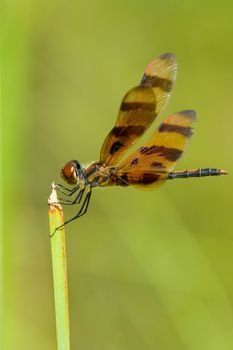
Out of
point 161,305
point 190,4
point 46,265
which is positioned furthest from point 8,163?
point 190,4

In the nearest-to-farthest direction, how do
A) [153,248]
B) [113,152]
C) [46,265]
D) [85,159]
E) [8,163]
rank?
[8,163], [113,152], [153,248], [46,265], [85,159]

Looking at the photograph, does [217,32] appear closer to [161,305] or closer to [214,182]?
[214,182]

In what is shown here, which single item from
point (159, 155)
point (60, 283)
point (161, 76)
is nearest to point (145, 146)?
point (159, 155)

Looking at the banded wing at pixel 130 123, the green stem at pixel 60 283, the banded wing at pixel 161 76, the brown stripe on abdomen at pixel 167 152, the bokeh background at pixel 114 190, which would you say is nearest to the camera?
the green stem at pixel 60 283

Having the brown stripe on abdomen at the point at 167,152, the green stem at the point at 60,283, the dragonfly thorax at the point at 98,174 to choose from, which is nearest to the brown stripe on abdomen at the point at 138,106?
the brown stripe on abdomen at the point at 167,152

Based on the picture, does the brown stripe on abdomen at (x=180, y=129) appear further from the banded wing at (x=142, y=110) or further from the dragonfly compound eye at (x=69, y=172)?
the dragonfly compound eye at (x=69, y=172)

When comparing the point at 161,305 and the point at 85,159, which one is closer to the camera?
the point at 161,305
